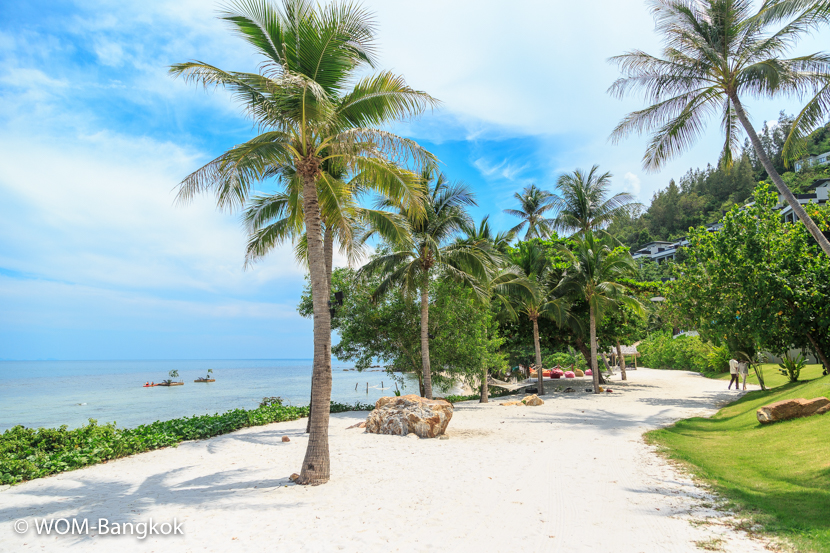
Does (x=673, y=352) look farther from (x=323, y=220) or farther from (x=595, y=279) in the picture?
(x=323, y=220)

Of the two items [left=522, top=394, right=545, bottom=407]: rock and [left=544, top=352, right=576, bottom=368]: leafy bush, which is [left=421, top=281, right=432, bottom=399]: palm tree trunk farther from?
[left=544, top=352, right=576, bottom=368]: leafy bush

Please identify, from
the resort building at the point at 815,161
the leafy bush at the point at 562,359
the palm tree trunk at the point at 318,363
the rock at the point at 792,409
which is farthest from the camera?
the resort building at the point at 815,161

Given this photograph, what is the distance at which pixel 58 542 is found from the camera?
481 centimetres

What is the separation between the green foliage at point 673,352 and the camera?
31980 millimetres

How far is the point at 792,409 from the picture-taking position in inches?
383

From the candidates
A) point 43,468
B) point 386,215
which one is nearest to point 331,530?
point 43,468

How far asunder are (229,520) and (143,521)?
3.54 ft

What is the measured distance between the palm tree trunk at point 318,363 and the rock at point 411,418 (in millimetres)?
4298

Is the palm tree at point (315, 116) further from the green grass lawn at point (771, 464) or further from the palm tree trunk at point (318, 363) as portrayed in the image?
the green grass lawn at point (771, 464)

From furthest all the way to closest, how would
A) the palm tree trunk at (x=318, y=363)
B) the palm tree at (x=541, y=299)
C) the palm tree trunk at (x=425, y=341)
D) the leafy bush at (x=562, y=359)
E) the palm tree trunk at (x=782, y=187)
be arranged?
the leafy bush at (x=562, y=359) < the palm tree at (x=541, y=299) < the palm tree trunk at (x=425, y=341) < the palm tree trunk at (x=782, y=187) < the palm tree trunk at (x=318, y=363)

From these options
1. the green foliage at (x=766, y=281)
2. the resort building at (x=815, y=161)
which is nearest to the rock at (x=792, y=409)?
the green foliage at (x=766, y=281)

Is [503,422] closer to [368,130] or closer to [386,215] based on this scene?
[386,215]

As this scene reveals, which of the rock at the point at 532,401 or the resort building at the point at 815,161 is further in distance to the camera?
the resort building at the point at 815,161

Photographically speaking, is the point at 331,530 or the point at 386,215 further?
the point at 386,215
